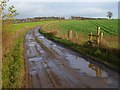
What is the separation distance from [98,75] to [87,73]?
0.75 metres

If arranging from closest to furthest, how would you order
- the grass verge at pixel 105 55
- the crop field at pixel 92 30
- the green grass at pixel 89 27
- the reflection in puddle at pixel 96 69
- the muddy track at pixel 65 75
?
the muddy track at pixel 65 75
the reflection in puddle at pixel 96 69
the grass verge at pixel 105 55
the crop field at pixel 92 30
the green grass at pixel 89 27

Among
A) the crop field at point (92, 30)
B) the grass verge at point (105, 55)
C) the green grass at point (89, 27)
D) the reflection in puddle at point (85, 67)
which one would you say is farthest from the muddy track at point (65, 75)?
the green grass at point (89, 27)

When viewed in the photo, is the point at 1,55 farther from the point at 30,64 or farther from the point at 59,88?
the point at 59,88

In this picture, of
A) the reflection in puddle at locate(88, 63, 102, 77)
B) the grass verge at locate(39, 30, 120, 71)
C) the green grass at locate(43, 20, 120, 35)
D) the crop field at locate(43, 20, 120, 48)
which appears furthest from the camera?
the green grass at locate(43, 20, 120, 35)

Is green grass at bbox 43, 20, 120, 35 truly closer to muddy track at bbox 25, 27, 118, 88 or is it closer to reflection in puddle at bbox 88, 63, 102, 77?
muddy track at bbox 25, 27, 118, 88

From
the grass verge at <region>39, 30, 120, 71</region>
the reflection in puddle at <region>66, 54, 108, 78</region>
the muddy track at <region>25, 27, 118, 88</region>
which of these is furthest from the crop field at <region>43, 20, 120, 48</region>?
the muddy track at <region>25, 27, 118, 88</region>

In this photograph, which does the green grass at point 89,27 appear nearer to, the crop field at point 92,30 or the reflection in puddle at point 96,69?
the crop field at point 92,30

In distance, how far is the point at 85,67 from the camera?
15.2m

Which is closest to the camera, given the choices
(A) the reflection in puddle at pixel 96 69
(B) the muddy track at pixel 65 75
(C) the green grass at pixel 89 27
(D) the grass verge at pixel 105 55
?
(B) the muddy track at pixel 65 75

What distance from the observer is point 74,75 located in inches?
520

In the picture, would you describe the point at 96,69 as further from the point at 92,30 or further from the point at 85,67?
the point at 92,30

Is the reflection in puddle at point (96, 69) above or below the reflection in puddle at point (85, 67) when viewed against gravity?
above

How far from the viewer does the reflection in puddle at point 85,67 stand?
1347 centimetres

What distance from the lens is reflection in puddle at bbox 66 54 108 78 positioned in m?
13.5
